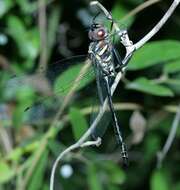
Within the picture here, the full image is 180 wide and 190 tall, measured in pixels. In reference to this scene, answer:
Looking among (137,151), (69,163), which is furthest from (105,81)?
(137,151)

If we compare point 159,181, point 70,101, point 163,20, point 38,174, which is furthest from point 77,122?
point 163,20

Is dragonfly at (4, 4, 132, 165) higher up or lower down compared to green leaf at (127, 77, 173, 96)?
higher up

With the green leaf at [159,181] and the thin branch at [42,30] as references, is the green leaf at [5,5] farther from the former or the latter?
the green leaf at [159,181]

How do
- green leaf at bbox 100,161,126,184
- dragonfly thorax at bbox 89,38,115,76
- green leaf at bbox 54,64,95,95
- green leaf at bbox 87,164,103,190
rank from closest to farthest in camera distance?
dragonfly thorax at bbox 89,38,115,76 < green leaf at bbox 54,64,95,95 < green leaf at bbox 87,164,103,190 < green leaf at bbox 100,161,126,184

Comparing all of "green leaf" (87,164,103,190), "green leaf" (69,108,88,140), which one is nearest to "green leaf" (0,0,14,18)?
"green leaf" (69,108,88,140)

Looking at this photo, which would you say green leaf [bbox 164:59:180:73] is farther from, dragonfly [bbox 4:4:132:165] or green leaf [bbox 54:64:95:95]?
dragonfly [bbox 4:4:132:165]

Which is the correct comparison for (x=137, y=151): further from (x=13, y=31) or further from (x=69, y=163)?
(x=13, y=31)

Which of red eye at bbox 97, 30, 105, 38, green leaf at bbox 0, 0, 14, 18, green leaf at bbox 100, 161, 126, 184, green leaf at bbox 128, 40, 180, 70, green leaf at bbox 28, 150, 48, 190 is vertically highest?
green leaf at bbox 0, 0, 14, 18

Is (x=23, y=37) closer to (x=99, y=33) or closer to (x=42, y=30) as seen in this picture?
(x=42, y=30)
